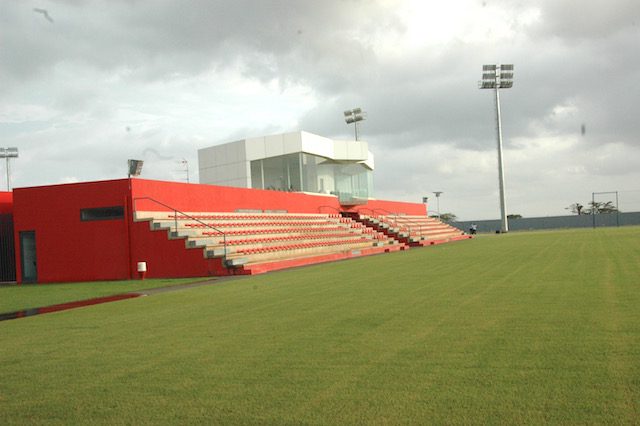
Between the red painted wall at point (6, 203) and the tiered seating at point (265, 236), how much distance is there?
6.76m

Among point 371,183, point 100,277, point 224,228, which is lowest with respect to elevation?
point 100,277

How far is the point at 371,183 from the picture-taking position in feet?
137

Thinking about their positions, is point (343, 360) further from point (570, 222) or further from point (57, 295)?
point (570, 222)

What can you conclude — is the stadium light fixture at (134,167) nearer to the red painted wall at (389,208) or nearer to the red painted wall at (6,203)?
the red painted wall at (6,203)

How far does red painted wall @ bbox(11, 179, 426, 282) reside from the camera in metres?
17.4

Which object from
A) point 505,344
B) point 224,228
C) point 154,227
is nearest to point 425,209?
point 224,228

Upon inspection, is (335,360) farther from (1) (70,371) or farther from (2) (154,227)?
(2) (154,227)

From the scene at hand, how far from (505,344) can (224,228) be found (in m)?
16.2

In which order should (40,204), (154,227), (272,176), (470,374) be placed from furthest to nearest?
(272,176) → (40,204) → (154,227) → (470,374)

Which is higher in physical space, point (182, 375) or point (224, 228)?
point (224, 228)

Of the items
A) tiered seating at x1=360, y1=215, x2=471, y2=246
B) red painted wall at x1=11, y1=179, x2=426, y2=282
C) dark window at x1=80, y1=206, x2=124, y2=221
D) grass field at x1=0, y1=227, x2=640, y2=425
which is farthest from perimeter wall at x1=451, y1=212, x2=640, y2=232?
grass field at x1=0, y1=227, x2=640, y2=425

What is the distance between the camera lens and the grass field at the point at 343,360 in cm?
361

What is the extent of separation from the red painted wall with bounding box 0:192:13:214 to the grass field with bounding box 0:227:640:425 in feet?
45.9

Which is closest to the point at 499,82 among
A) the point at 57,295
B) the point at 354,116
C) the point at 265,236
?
the point at 354,116
